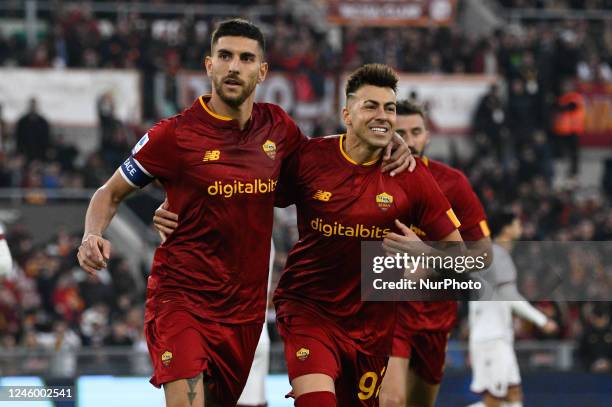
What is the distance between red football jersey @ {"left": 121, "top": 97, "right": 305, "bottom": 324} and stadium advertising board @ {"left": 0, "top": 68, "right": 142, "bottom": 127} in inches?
527

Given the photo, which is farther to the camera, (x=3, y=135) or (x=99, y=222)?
(x=3, y=135)

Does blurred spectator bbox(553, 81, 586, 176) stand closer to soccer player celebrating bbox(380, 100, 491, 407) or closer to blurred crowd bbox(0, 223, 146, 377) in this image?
blurred crowd bbox(0, 223, 146, 377)

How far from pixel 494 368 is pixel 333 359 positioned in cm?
473

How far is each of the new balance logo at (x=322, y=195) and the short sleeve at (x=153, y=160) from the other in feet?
2.89

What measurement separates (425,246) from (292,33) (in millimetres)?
16051

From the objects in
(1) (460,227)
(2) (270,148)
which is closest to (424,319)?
(1) (460,227)

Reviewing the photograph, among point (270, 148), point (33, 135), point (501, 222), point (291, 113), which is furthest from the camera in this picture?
point (291, 113)

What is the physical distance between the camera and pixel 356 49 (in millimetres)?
23891

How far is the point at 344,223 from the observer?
7891mm

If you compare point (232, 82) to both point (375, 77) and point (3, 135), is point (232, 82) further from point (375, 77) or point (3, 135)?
point (3, 135)

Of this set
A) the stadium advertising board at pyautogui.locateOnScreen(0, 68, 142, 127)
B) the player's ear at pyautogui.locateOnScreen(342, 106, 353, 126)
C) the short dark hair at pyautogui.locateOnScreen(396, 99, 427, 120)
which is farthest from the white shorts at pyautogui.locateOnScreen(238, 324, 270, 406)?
the stadium advertising board at pyautogui.locateOnScreen(0, 68, 142, 127)

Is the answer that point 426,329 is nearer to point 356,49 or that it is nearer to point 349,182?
point 349,182

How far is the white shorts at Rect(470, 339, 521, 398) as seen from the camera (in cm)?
1222

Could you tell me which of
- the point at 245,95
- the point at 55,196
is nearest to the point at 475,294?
the point at 245,95
